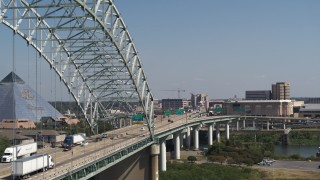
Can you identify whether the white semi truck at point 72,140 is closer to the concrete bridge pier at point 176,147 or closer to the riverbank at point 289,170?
the riverbank at point 289,170

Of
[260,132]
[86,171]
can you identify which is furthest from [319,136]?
[86,171]

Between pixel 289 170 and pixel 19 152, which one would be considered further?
pixel 289 170

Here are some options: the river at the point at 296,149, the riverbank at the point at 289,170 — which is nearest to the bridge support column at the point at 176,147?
the riverbank at the point at 289,170

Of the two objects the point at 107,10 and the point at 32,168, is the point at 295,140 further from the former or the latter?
the point at 32,168

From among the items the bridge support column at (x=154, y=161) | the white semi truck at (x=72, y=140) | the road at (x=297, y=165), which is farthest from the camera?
the road at (x=297, y=165)

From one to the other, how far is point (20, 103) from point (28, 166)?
131 m

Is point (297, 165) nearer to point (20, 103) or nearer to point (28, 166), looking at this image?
point (28, 166)

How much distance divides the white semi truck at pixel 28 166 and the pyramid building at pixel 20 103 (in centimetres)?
11643

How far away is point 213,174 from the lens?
253 ft

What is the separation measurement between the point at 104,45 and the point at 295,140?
4174 inches

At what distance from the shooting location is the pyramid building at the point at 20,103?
15588cm

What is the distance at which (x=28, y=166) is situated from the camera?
1441 inches

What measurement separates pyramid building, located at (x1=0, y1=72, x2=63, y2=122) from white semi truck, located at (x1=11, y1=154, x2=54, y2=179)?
116434 mm

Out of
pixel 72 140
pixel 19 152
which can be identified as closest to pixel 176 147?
pixel 72 140
